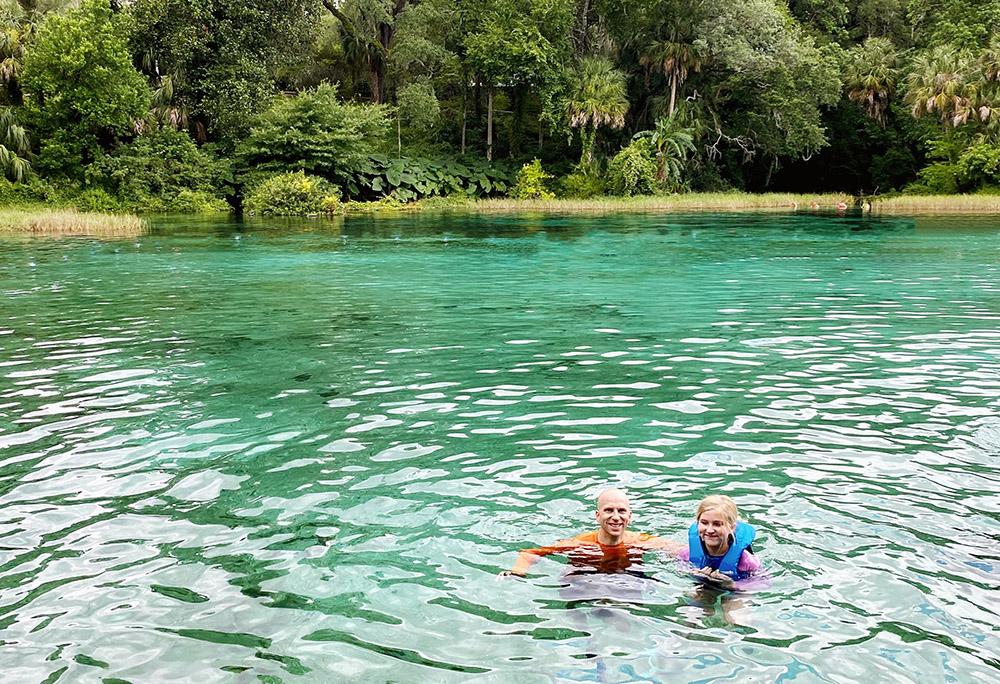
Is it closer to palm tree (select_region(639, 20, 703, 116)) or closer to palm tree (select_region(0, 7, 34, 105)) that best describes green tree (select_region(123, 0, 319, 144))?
palm tree (select_region(0, 7, 34, 105))

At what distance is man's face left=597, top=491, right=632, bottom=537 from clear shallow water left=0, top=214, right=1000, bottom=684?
35 centimetres

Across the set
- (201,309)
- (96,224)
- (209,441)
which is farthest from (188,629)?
(96,224)

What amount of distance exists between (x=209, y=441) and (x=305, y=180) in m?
33.7

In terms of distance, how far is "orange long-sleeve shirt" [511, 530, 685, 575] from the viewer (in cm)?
514

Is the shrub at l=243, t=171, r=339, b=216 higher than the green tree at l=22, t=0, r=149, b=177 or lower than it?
lower

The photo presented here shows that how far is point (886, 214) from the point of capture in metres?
35.3

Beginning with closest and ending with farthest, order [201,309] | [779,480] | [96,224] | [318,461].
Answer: [779,480], [318,461], [201,309], [96,224]

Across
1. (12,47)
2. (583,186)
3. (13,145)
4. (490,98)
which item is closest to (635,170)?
(583,186)

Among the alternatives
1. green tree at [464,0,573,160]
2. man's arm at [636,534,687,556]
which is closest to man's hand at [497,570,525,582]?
man's arm at [636,534,687,556]

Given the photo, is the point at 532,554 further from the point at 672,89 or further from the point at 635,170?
the point at 672,89

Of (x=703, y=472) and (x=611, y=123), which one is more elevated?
(x=611, y=123)

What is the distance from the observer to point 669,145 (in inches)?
1794

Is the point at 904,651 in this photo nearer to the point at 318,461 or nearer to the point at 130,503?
the point at 318,461

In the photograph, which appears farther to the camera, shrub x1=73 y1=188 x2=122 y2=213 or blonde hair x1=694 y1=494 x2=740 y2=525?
shrub x1=73 y1=188 x2=122 y2=213
